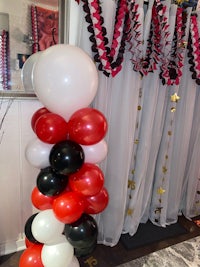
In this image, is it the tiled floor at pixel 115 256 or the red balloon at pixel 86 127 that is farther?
the tiled floor at pixel 115 256

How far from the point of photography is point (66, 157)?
109cm

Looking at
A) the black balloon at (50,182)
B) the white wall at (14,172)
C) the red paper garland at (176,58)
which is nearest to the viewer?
the black balloon at (50,182)

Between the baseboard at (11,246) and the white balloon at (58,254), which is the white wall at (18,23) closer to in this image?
the white balloon at (58,254)

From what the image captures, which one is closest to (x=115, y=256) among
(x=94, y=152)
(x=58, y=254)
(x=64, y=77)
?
(x=58, y=254)

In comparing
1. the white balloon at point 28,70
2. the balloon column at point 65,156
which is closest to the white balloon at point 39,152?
the balloon column at point 65,156

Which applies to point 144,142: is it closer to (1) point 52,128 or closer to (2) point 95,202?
(2) point 95,202

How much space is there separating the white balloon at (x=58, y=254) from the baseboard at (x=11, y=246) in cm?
60

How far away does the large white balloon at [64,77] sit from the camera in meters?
1.07

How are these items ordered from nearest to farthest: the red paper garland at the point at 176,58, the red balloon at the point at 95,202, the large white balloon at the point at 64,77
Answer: the large white balloon at the point at 64,77
the red balloon at the point at 95,202
the red paper garland at the point at 176,58

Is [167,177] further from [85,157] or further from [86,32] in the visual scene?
[86,32]

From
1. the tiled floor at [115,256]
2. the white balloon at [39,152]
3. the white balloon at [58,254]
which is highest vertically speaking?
the white balloon at [39,152]

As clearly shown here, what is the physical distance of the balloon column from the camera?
1090mm

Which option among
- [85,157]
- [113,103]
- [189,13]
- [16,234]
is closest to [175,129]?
[113,103]

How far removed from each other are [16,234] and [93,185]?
41.4 inches
